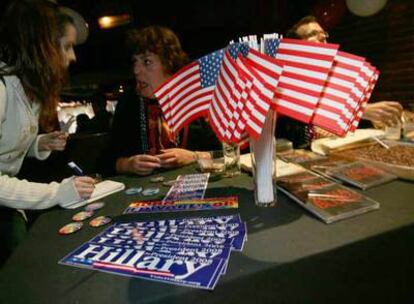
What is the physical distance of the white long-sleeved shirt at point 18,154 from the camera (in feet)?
3.52

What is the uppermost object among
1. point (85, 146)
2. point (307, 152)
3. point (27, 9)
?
point (27, 9)

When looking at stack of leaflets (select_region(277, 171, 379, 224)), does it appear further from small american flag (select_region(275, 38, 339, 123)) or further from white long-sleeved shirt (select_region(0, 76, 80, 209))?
white long-sleeved shirt (select_region(0, 76, 80, 209))

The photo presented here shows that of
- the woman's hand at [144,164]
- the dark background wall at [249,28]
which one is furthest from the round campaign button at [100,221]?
the dark background wall at [249,28]

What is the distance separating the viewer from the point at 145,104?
2186 millimetres

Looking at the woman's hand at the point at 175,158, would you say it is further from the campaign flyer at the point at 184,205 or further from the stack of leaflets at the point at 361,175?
the stack of leaflets at the point at 361,175

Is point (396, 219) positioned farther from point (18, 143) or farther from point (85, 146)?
point (85, 146)

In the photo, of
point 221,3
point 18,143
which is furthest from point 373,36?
point 18,143

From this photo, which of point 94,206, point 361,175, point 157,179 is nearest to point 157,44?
point 157,179

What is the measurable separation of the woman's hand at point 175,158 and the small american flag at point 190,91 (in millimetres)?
439

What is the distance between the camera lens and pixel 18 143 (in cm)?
130

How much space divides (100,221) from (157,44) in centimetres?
141

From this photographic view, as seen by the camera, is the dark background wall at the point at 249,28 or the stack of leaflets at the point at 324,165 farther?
the dark background wall at the point at 249,28

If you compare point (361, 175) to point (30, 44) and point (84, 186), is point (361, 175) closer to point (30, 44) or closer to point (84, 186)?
point (84, 186)

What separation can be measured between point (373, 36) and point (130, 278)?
440 cm
